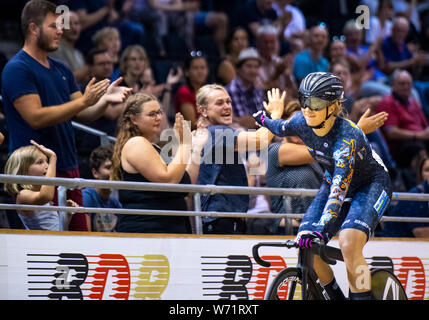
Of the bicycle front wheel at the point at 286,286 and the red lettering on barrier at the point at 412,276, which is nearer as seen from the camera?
the bicycle front wheel at the point at 286,286

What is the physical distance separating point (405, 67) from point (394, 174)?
11.2ft

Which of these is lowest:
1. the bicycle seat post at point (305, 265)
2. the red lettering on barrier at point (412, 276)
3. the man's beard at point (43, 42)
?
the red lettering on barrier at point (412, 276)

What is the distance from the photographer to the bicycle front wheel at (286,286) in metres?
4.25

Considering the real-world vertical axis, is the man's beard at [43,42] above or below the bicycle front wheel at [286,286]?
above

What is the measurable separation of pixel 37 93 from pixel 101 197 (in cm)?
110

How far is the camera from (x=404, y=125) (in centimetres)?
945

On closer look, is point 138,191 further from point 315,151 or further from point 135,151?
point 315,151

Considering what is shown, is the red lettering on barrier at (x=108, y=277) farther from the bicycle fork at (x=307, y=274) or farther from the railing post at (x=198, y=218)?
the bicycle fork at (x=307, y=274)

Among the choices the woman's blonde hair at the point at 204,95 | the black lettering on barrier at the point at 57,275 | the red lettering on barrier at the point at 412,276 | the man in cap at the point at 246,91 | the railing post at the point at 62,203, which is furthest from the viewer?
the man in cap at the point at 246,91

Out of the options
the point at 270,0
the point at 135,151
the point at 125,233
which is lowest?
the point at 125,233

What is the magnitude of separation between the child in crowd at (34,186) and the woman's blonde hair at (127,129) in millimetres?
413

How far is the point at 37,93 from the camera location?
17.5 ft

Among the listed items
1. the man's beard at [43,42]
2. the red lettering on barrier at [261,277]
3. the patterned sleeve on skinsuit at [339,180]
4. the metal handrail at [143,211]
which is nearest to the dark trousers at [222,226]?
the metal handrail at [143,211]
